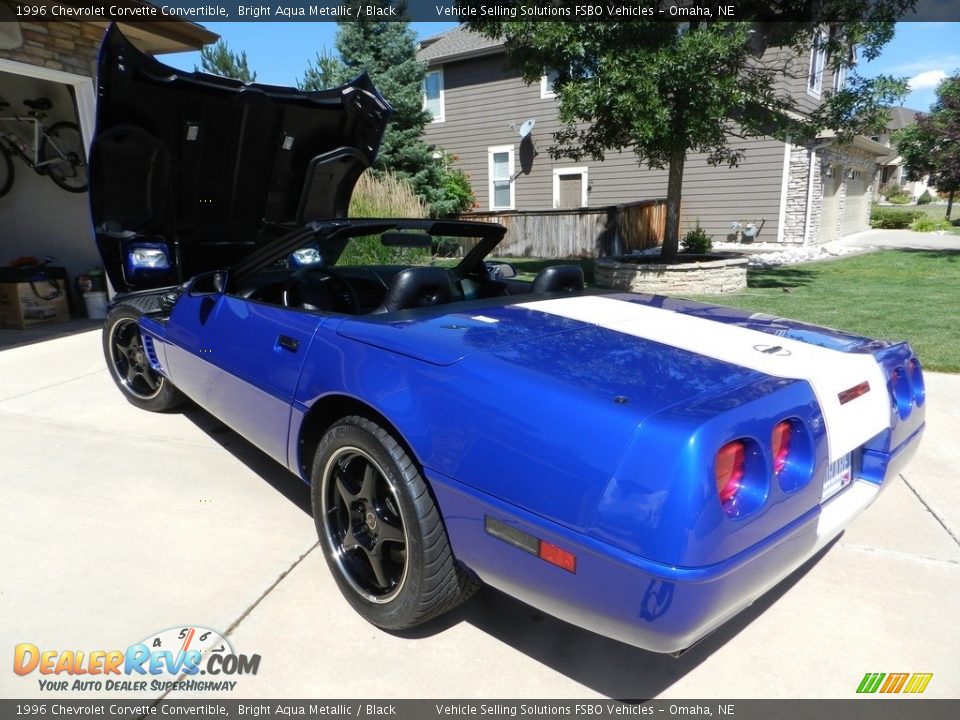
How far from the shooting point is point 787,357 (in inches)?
83.0

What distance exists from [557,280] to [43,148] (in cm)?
792

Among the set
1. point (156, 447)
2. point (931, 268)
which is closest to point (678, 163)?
point (931, 268)

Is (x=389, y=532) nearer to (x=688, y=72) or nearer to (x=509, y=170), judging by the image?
(x=688, y=72)

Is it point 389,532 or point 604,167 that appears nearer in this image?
point 389,532

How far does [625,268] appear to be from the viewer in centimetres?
991

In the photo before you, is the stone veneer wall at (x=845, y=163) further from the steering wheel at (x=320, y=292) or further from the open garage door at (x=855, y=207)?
the steering wheel at (x=320, y=292)

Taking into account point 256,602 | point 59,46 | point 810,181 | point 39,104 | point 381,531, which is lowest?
point 256,602

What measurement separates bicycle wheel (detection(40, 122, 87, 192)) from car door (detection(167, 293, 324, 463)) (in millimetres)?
6047

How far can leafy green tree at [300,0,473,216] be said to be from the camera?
16.3 metres

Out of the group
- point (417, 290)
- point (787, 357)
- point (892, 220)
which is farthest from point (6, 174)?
point (892, 220)

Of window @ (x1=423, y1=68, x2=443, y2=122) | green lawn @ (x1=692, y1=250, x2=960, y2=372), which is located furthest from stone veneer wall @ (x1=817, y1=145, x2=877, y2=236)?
window @ (x1=423, y1=68, x2=443, y2=122)

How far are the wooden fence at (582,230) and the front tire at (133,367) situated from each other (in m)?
12.1

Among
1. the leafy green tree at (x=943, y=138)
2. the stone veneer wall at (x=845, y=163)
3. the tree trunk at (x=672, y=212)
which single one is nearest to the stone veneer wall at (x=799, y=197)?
the stone veneer wall at (x=845, y=163)

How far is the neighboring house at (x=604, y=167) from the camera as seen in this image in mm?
15586
